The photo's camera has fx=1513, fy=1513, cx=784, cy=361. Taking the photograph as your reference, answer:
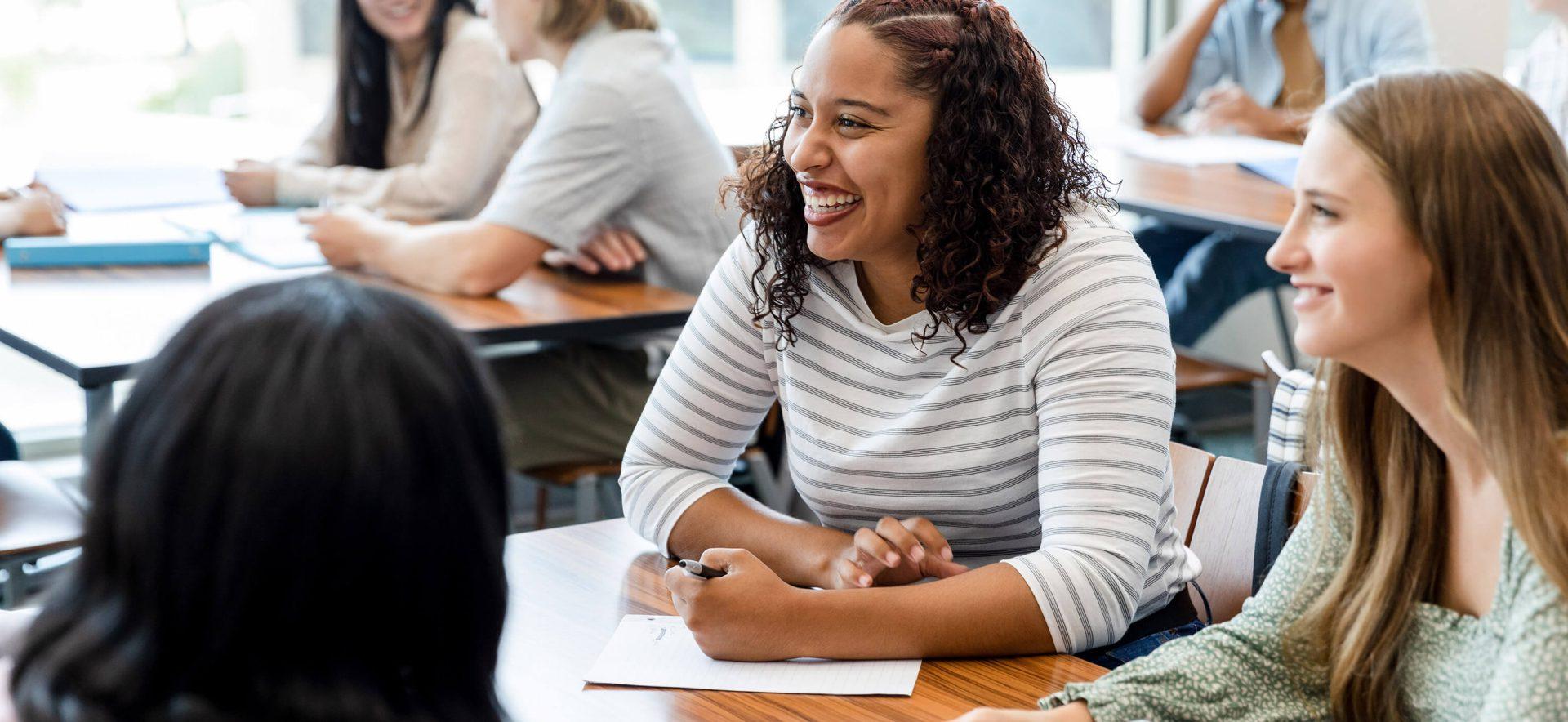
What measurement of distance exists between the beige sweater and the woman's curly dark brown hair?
5.27ft

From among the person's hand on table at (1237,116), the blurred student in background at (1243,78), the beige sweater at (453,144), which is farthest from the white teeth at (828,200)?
the person's hand on table at (1237,116)

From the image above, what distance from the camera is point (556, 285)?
2613mm

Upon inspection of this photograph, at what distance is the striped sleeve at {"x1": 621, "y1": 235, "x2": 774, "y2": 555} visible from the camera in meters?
1.66

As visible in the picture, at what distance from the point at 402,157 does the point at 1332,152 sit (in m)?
2.56

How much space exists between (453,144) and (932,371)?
1.73 metres

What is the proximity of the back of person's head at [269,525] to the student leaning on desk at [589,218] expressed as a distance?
168 centimetres

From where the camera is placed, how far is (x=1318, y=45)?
13.1 feet

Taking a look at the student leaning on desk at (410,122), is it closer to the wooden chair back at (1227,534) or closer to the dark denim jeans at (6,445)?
the dark denim jeans at (6,445)

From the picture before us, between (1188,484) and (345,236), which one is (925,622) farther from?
(345,236)

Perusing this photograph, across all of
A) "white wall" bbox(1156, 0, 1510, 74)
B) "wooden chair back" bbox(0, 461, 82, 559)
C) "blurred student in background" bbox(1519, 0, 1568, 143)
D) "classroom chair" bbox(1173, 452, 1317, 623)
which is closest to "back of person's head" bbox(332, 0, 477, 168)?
"wooden chair back" bbox(0, 461, 82, 559)

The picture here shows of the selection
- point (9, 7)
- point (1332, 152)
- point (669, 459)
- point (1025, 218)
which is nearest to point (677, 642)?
point (669, 459)

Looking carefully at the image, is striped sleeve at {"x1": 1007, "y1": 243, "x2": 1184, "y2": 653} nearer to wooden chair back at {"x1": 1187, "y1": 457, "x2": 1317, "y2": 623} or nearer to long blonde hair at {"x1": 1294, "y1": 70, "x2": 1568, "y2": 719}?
wooden chair back at {"x1": 1187, "y1": 457, "x2": 1317, "y2": 623}

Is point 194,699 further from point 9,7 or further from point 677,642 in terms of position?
point 9,7

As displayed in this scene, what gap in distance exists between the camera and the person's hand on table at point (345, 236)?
8.45ft
